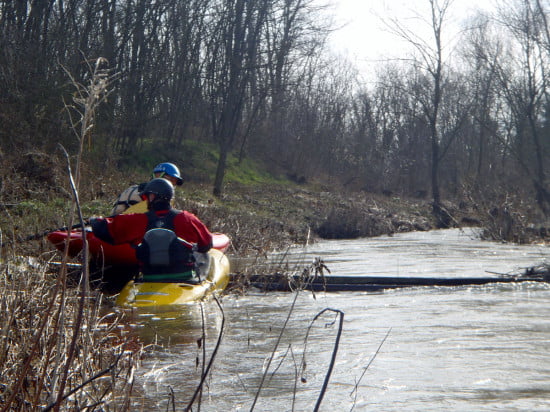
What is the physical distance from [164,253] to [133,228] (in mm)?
384

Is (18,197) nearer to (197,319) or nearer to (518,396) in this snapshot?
(197,319)

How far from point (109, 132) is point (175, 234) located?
11896mm

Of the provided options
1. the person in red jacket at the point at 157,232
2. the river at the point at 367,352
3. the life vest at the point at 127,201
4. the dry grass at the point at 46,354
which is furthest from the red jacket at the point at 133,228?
the life vest at the point at 127,201

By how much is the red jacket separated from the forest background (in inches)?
63.9

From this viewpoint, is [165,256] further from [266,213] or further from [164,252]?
[266,213]

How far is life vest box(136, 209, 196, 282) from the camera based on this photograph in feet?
22.9

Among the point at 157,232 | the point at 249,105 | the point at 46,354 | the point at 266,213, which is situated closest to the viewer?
the point at 46,354

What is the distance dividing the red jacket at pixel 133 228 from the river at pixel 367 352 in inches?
30.5

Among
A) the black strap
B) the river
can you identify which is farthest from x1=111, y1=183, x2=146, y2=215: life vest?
the black strap

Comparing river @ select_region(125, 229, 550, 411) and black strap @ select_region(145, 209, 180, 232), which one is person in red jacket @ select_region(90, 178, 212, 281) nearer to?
black strap @ select_region(145, 209, 180, 232)

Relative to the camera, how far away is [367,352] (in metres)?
5.39

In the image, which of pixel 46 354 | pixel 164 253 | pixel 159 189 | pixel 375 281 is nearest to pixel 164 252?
pixel 164 253

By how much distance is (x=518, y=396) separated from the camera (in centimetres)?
424

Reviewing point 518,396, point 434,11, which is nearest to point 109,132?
point 518,396
